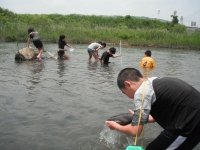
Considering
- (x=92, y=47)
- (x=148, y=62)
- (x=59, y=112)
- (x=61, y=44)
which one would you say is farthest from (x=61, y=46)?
(x=59, y=112)

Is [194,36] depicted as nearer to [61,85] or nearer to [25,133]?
[61,85]

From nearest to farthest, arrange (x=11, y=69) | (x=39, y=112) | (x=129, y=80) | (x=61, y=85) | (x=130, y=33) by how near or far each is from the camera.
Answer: (x=129, y=80)
(x=39, y=112)
(x=61, y=85)
(x=11, y=69)
(x=130, y=33)

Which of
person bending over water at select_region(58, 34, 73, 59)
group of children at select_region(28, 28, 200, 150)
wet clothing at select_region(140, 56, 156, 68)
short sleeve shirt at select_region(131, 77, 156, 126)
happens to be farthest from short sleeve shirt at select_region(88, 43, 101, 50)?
short sleeve shirt at select_region(131, 77, 156, 126)

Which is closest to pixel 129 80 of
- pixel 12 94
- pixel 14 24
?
Answer: pixel 12 94

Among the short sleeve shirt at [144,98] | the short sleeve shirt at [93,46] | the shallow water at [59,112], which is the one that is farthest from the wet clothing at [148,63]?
the short sleeve shirt at [144,98]

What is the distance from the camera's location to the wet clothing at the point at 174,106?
251cm

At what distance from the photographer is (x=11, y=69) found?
9.87m

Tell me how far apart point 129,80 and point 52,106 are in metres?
3.37

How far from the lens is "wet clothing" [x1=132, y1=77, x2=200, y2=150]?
8.23ft

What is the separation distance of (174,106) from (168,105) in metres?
0.06

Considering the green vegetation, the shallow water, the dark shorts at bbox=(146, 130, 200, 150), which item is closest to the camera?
the dark shorts at bbox=(146, 130, 200, 150)

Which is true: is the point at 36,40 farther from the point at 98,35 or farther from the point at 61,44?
the point at 98,35

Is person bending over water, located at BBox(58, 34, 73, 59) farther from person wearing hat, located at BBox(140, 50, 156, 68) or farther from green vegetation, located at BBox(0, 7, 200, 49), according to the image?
green vegetation, located at BBox(0, 7, 200, 49)

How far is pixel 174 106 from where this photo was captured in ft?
8.36
